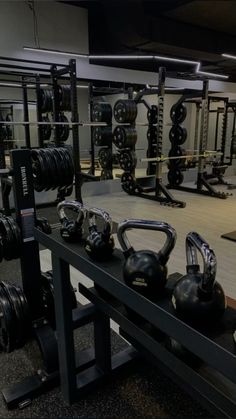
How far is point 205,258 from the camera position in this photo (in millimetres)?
933

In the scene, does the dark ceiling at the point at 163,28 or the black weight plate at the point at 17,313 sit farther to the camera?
the dark ceiling at the point at 163,28

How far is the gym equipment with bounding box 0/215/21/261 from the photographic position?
6.10 feet

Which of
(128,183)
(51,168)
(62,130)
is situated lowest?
(128,183)

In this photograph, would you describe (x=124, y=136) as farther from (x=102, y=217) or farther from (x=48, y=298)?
(x=102, y=217)

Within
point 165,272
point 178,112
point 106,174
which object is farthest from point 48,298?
point 178,112

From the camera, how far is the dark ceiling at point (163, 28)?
5512mm

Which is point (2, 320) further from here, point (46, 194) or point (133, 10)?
point (133, 10)

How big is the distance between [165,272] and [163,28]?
611 cm

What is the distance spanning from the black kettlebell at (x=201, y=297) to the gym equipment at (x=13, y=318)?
1158mm

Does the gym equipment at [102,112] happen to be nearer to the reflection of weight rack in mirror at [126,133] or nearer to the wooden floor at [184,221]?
the reflection of weight rack in mirror at [126,133]

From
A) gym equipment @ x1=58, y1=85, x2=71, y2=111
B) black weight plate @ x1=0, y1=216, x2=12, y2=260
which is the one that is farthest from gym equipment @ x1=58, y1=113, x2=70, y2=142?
black weight plate @ x1=0, y1=216, x2=12, y2=260

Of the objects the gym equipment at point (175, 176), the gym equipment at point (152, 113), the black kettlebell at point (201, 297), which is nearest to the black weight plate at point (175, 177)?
the gym equipment at point (175, 176)

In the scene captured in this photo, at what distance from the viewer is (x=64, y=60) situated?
647 centimetres

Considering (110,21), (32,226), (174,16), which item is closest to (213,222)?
(32,226)
